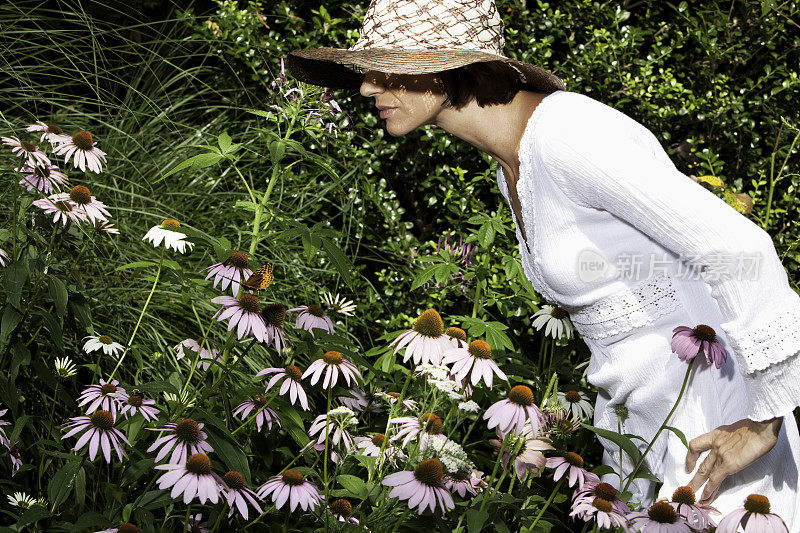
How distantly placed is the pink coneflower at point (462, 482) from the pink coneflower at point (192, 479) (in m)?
0.40

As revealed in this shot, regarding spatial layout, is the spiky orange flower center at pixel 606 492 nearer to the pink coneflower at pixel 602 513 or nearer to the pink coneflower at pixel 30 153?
the pink coneflower at pixel 602 513

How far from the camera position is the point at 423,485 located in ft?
4.47

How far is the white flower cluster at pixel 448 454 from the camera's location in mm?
1460

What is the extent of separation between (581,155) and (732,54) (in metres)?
2.09

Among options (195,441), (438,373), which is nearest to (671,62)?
(438,373)

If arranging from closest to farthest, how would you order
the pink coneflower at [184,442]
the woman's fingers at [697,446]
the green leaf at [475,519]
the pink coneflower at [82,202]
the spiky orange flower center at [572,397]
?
the green leaf at [475,519] → the pink coneflower at [184,442] → the woman's fingers at [697,446] → the pink coneflower at [82,202] → the spiky orange flower center at [572,397]

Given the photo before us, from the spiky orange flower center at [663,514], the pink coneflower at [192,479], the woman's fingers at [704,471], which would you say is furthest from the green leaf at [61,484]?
the woman's fingers at [704,471]

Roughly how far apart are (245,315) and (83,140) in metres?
0.84

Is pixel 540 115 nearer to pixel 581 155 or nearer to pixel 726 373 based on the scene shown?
pixel 581 155

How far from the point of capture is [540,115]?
5.23ft

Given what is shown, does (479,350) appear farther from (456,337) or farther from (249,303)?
(249,303)

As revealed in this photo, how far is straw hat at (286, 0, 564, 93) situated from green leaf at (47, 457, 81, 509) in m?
0.95

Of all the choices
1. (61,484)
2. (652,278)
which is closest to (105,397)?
(61,484)

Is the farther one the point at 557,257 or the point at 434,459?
the point at 557,257
